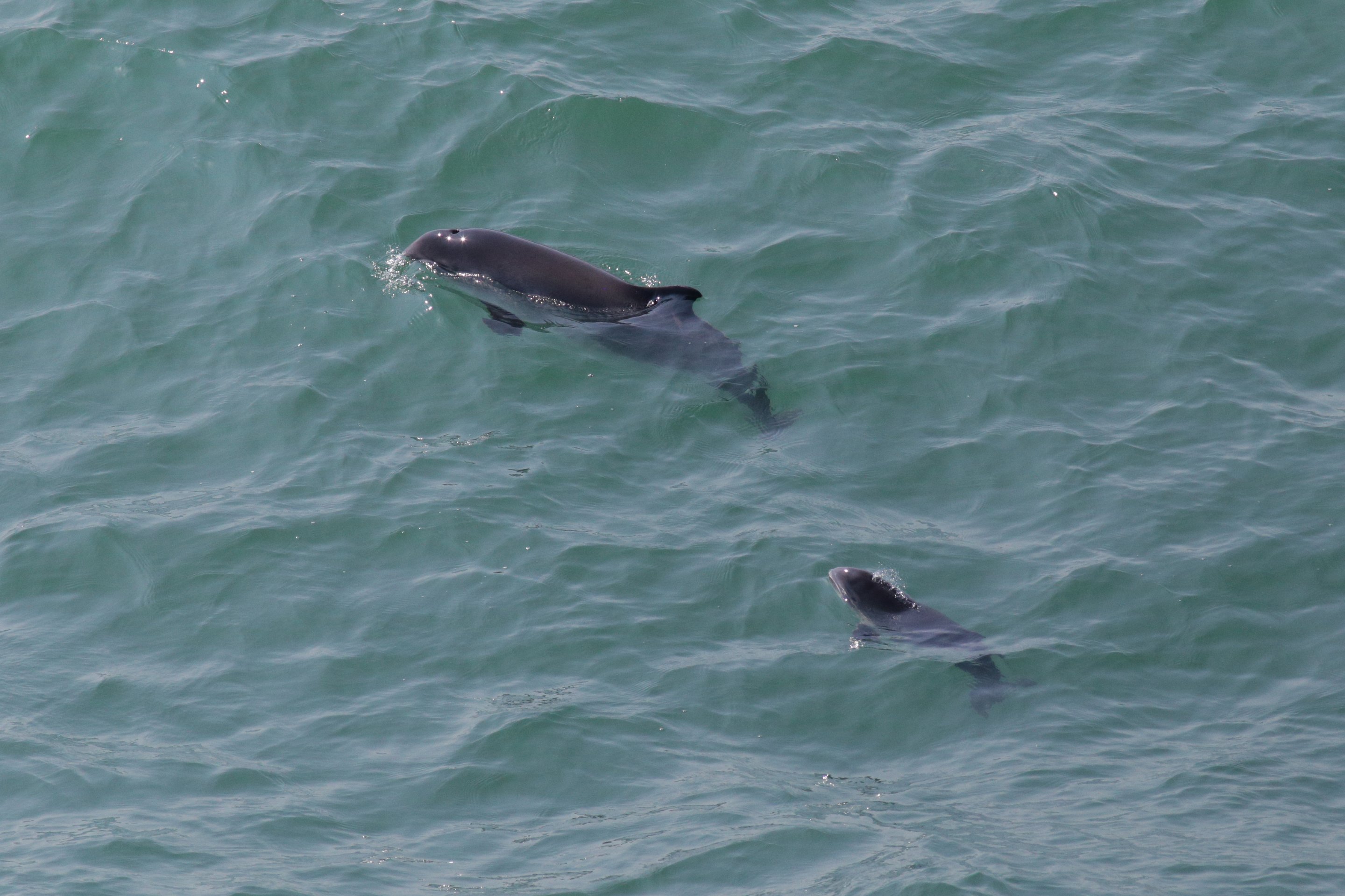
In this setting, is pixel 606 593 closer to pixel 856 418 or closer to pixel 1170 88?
pixel 856 418

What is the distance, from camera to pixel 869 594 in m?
10.2

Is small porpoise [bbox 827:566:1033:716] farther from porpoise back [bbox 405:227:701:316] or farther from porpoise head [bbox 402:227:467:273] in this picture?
porpoise head [bbox 402:227:467:273]

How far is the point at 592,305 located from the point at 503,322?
76 centimetres

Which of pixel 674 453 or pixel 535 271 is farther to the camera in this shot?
pixel 535 271

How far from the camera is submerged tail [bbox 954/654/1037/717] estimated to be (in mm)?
9609

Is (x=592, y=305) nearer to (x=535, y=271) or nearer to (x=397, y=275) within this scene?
(x=535, y=271)

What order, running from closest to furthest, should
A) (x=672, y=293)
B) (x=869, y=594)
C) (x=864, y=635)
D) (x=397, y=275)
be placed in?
(x=864, y=635), (x=869, y=594), (x=672, y=293), (x=397, y=275)

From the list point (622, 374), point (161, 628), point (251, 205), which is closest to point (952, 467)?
point (622, 374)

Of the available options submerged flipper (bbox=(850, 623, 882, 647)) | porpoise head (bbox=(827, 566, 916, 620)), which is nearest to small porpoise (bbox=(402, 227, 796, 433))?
porpoise head (bbox=(827, 566, 916, 620))

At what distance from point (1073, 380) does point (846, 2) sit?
5.99 meters

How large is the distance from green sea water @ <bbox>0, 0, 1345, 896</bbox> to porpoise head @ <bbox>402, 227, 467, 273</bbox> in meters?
0.20

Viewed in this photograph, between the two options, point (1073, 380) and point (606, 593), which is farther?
point (1073, 380)

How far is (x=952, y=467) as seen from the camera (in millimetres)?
11508

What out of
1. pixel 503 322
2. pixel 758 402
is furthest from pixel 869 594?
pixel 503 322
